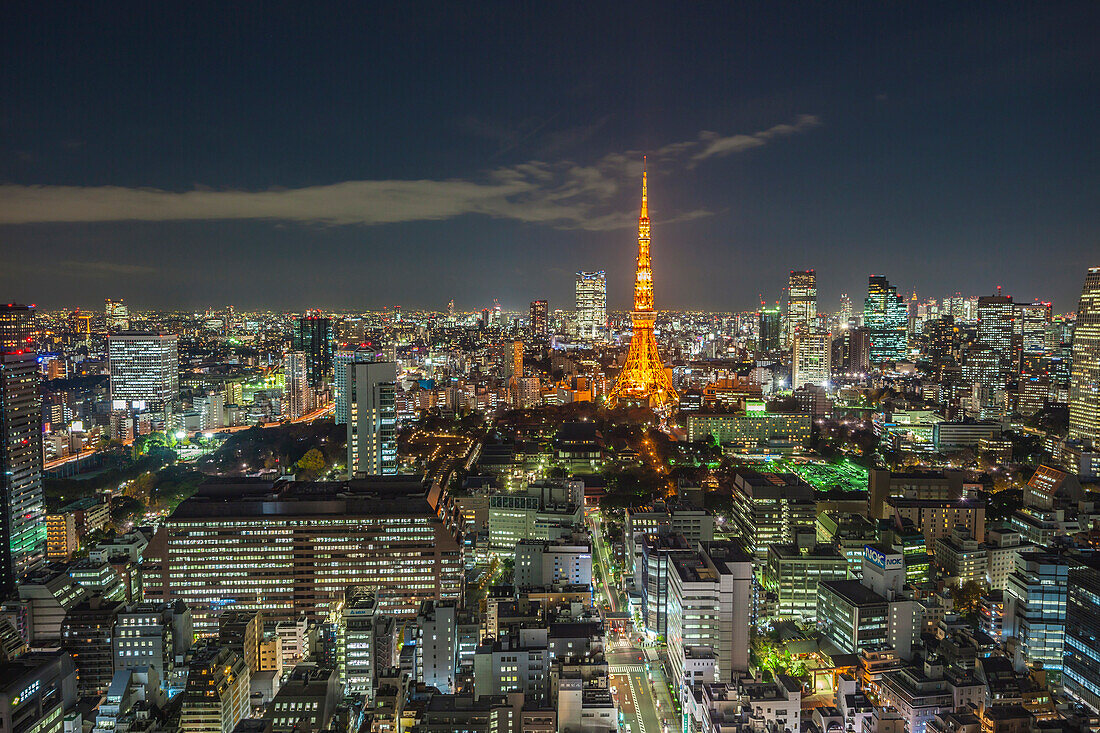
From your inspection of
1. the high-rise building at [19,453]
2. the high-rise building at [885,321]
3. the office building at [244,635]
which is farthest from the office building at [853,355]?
the high-rise building at [19,453]

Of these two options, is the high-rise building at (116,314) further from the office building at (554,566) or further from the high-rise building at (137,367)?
the office building at (554,566)

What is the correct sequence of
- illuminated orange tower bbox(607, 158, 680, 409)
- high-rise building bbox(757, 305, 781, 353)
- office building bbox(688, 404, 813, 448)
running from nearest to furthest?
office building bbox(688, 404, 813, 448) → illuminated orange tower bbox(607, 158, 680, 409) → high-rise building bbox(757, 305, 781, 353)

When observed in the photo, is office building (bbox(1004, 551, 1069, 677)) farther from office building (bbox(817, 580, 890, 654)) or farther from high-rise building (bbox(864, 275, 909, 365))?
high-rise building (bbox(864, 275, 909, 365))

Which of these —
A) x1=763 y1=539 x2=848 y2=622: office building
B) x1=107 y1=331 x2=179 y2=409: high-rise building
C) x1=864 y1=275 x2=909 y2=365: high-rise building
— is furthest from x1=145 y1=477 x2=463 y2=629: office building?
x1=864 y1=275 x2=909 y2=365: high-rise building

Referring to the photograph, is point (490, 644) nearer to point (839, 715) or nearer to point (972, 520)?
point (839, 715)

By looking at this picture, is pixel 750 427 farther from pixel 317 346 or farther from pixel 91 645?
pixel 91 645

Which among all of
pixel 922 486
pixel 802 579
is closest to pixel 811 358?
pixel 922 486
